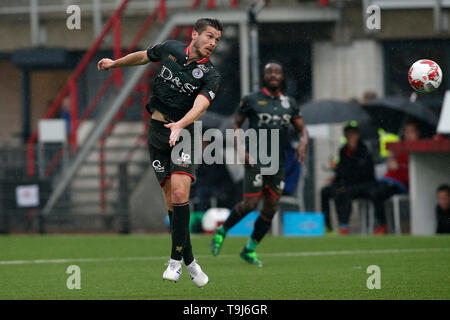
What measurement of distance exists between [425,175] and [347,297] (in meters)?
9.57

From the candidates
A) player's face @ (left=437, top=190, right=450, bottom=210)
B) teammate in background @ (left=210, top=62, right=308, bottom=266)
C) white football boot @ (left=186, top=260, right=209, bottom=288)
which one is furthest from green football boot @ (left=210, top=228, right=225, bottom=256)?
player's face @ (left=437, top=190, right=450, bottom=210)

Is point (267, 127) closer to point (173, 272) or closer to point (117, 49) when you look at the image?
point (173, 272)

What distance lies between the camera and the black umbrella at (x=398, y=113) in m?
18.1

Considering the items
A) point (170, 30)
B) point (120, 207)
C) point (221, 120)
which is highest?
point (170, 30)

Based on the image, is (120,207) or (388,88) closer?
(120,207)

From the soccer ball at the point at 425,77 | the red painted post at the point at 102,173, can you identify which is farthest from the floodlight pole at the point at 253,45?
the soccer ball at the point at 425,77

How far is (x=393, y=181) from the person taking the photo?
1797cm

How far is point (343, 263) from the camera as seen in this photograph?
11.7m

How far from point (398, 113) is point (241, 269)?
26.4ft

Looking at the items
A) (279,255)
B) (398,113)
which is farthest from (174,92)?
(398,113)

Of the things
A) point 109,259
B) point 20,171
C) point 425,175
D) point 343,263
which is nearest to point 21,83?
point 20,171

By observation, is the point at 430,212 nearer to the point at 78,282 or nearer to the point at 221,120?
the point at 221,120

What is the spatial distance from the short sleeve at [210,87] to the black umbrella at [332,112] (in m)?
8.98

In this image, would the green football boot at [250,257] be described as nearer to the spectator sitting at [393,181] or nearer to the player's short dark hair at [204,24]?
the player's short dark hair at [204,24]
